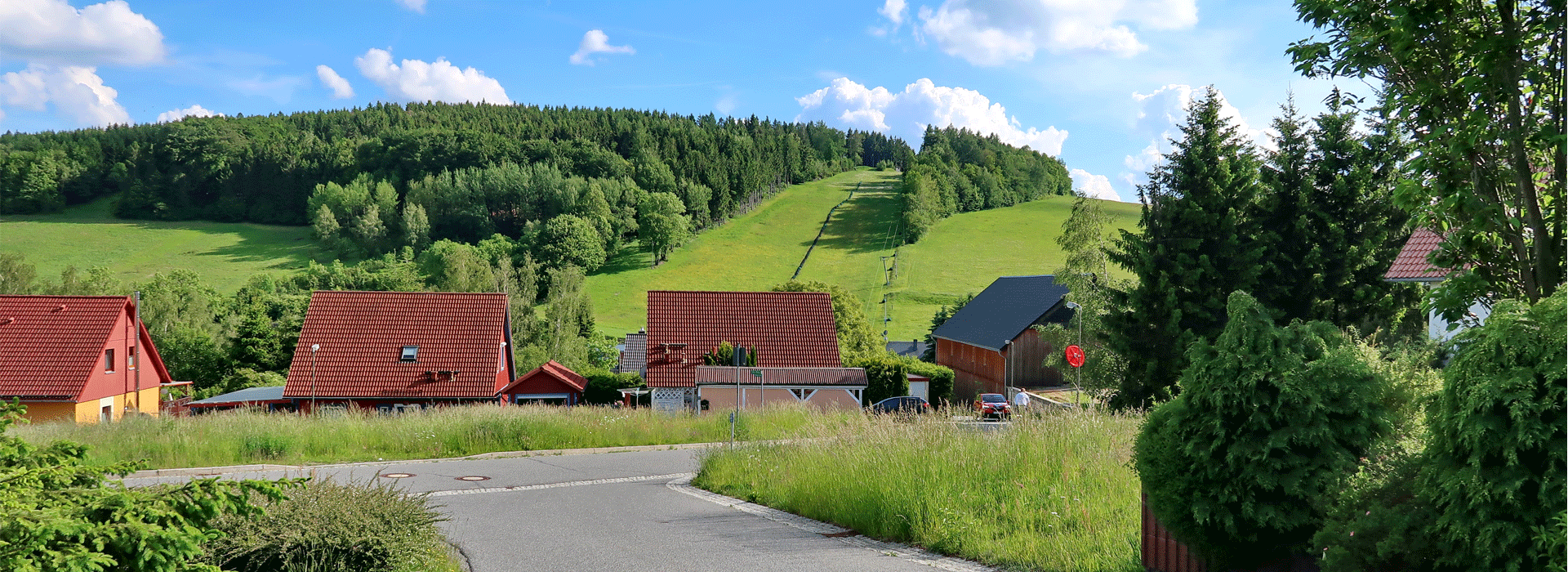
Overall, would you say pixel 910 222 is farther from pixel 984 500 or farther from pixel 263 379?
pixel 984 500

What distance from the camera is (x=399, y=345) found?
126 ft

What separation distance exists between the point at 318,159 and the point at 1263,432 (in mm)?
131125

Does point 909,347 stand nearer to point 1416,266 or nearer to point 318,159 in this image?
point 1416,266

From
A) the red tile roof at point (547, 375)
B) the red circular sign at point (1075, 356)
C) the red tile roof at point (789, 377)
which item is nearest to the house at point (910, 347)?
the red tile roof at point (789, 377)

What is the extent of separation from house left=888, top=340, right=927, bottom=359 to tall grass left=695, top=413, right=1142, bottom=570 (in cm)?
6062

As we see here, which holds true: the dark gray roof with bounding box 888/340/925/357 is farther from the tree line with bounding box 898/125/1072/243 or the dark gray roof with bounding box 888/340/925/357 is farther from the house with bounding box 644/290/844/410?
the tree line with bounding box 898/125/1072/243

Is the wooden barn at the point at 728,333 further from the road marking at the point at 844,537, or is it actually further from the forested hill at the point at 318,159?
the forested hill at the point at 318,159

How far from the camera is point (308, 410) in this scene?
35938 mm

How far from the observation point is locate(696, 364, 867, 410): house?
37.3 metres

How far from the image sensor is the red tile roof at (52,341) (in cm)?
3262

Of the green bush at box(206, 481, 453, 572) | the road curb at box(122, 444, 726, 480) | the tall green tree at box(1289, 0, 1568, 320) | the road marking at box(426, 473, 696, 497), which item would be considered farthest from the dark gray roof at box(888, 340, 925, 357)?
the tall green tree at box(1289, 0, 1568, 320)

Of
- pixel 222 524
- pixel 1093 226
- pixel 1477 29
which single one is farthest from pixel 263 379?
pixel 1477 29

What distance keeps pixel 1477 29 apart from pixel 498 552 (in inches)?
352

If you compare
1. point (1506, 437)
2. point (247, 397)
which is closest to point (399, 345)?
point (247, 397)
